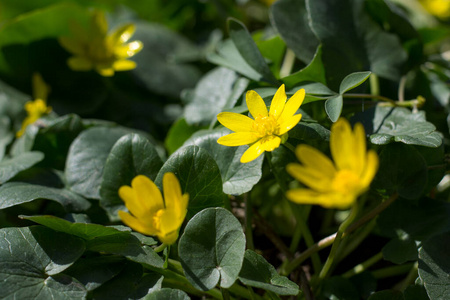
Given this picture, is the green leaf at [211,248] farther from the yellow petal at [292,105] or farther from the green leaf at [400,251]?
the green leaf at [400,251]

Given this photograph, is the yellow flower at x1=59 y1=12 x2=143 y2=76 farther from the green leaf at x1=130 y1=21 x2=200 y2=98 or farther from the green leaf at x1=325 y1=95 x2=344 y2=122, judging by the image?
the green leaf at x1=325 y1=95 x2=344 y2=122

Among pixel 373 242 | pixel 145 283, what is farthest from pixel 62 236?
pixel 373 242

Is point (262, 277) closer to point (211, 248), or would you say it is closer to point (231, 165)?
point (211, 248)

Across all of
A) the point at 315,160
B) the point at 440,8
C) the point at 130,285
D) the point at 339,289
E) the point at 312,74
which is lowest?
the point at 440,8

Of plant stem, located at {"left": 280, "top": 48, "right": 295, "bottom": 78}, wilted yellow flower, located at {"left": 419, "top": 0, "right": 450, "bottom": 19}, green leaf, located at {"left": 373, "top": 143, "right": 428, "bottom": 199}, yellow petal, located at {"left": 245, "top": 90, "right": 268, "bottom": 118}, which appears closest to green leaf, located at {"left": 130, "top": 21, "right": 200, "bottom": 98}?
plant stem, located at {"left": 280, "top": 48, "right": 295, "bottom": 78}

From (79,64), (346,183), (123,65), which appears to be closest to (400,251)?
(346,183)

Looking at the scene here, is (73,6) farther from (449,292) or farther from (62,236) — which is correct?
(449,292)

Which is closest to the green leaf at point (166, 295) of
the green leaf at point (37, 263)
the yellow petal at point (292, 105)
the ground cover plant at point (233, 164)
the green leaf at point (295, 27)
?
the ground cover plant at point (233, 164)
